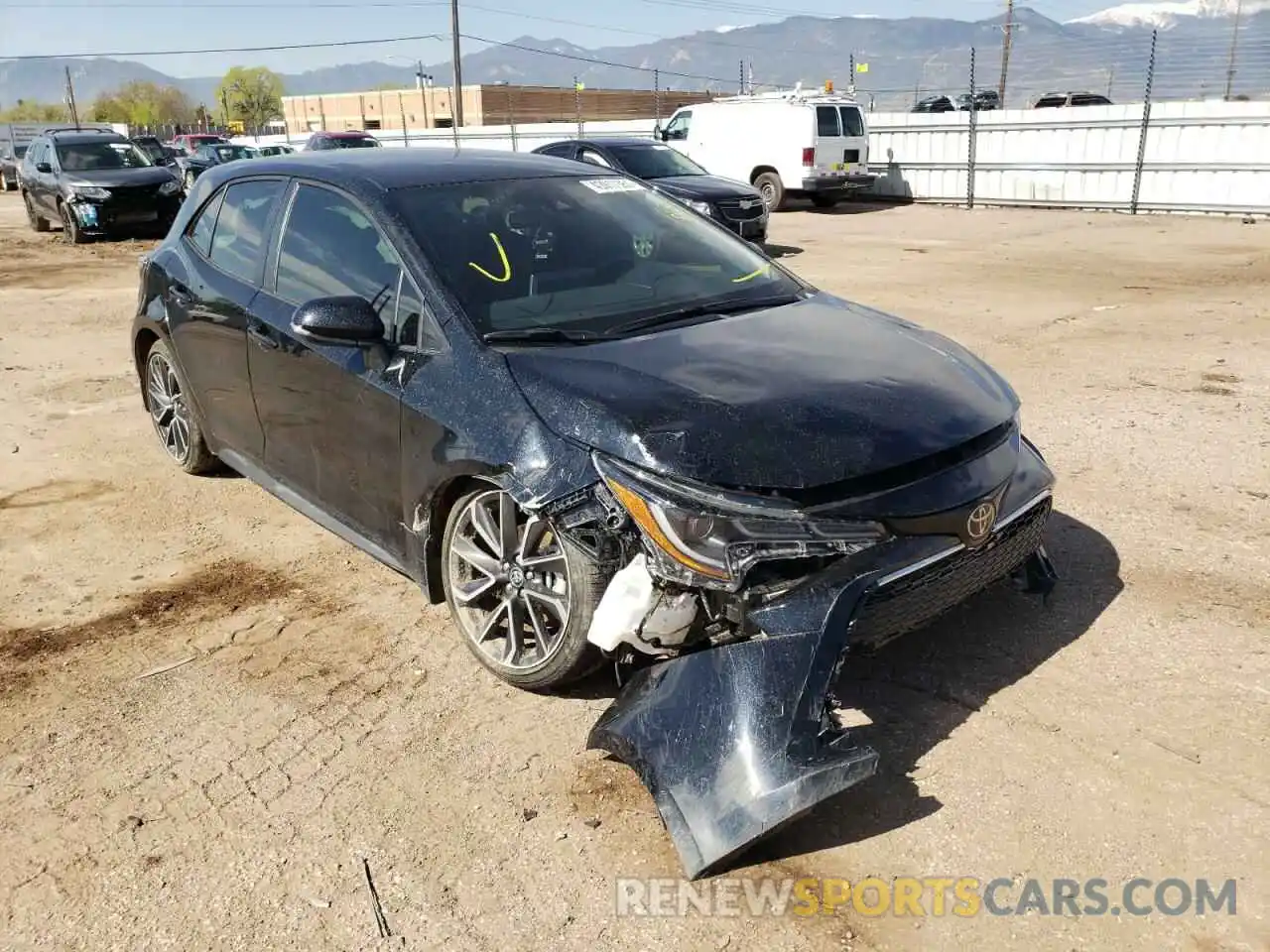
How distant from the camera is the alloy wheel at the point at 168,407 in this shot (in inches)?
211

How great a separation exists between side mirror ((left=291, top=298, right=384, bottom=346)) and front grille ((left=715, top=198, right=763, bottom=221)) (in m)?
9.97

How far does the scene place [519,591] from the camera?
10.6 ft

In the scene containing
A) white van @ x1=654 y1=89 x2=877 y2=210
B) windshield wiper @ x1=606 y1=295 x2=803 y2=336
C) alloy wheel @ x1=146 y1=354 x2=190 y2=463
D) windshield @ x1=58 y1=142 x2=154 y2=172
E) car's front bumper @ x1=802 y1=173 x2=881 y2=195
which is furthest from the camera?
car's front bumper @ x1=802 y1=173 x2=881 y2=195

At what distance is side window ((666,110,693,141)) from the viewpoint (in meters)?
20.3

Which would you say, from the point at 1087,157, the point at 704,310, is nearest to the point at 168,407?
the point at 704,310

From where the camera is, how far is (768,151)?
19.6 meters

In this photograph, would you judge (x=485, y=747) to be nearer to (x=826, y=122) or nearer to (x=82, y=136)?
(x=82, y=136)

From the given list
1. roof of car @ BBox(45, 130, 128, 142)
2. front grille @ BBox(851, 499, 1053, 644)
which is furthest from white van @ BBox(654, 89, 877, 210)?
front grille @ BBox(851, 499, 1053, 644)

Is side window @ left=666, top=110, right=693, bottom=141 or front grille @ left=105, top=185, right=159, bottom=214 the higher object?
side window @ left=666, top=110, right=693, bottom=141

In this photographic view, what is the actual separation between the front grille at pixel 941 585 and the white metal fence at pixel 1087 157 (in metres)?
16.4

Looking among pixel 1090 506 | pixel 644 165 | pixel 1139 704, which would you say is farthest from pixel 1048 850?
pixel 644 165

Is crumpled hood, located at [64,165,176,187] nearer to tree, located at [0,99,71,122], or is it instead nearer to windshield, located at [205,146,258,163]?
windshield, located at [205,146,258,163]

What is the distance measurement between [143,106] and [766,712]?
125837 mm

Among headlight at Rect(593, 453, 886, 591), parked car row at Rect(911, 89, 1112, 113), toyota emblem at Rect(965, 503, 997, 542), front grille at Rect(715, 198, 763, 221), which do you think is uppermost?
parked car row at Rect(911, 89, 1112, 113)
